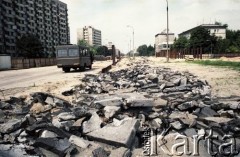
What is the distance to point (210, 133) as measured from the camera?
571 centimetres

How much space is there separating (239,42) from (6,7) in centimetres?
7069

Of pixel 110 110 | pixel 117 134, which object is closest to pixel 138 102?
pixel 110 110

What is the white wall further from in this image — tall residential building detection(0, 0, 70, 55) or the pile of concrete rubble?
the pile of concrete rubble

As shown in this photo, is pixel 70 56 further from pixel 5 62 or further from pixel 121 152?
pixel 121 152

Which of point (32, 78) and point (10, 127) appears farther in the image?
point (32, 78)

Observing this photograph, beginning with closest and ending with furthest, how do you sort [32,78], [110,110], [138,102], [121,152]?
[121,152] → [110,110] → [138,102] → [32,78]

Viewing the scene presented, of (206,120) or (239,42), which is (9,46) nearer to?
(239,42)

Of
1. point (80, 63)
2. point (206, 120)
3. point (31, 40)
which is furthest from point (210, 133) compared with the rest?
point (31, 40)

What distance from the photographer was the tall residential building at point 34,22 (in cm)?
8412

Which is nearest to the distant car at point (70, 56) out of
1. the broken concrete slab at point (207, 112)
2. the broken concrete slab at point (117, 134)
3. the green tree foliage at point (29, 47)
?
the broken concrete slab at point (207, 112)

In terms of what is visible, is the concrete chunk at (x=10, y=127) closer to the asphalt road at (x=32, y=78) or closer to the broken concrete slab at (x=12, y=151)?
the broken concrete slab at (x=12, y=151)

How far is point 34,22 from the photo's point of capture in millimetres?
104625

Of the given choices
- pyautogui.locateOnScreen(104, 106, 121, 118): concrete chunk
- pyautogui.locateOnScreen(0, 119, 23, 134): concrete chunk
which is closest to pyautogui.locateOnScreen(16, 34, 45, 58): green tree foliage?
pyautogui.locateOnScreen(104, 106, 121, 118): concrete chunk

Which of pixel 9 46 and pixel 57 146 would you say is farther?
pixel 9 46
